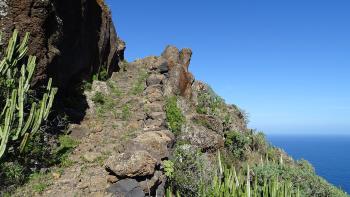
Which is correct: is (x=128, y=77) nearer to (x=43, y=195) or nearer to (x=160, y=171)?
(x=160, y=171)

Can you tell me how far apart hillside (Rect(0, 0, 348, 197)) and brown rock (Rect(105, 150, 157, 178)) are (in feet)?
0.09

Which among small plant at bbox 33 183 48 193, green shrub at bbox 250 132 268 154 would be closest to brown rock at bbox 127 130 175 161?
small plant at bbox 33 183 48 193

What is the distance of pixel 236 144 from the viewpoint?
19750mm

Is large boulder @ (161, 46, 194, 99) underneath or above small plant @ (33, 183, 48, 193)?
above

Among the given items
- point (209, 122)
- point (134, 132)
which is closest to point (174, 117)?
point (209, 122)

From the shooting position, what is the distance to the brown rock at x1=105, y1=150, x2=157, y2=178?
32.7 feet

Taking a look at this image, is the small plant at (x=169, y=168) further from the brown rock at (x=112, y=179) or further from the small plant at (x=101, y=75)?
the small plant at (x=101, y=75)

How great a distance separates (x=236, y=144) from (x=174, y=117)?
476 cm

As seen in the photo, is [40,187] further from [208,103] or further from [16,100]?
[208,103]

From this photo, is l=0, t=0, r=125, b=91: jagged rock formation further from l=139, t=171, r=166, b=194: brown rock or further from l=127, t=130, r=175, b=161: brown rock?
l=139, t=171, r=166, b=194: brown rock

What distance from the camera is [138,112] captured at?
1655cm

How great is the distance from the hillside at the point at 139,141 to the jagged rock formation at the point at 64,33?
13 cm

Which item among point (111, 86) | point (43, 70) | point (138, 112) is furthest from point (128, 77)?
point (43, 70)

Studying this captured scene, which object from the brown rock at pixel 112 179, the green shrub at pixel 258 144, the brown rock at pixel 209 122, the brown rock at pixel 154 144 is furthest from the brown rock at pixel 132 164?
the green shrub at pixel 258 144
